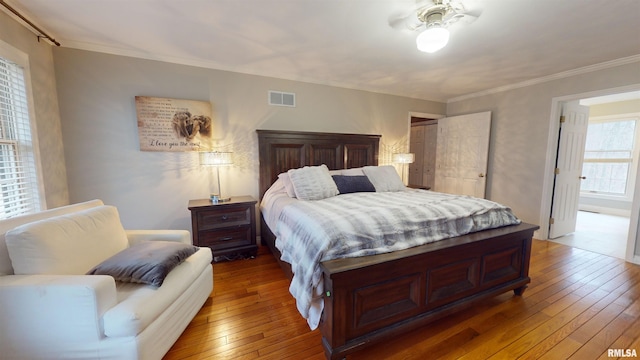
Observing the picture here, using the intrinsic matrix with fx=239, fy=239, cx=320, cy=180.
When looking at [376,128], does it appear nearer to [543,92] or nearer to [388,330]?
[543,92]

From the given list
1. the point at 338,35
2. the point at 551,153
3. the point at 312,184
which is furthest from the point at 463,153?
the point at 338,35

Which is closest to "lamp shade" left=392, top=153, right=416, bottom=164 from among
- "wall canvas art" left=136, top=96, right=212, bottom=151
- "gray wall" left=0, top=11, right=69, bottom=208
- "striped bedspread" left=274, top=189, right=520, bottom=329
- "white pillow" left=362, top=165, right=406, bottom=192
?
"white pillow" left=362, top=165, right=406, bottom=192

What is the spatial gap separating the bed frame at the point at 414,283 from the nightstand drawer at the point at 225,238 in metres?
0.85

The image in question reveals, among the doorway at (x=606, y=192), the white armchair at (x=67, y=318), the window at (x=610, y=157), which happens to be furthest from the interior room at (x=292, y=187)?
the window at (x=610, y=157)

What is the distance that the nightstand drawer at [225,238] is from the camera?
269 centimetres

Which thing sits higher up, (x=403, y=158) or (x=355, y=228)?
(x=403, y=158)

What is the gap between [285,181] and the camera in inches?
115

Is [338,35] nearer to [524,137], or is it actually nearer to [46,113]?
[46,113]

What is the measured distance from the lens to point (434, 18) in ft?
5.96

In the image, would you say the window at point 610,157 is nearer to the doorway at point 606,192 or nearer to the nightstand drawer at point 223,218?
the doorway at point 606,192

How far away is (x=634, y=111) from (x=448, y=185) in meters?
3.98

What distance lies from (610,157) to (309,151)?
6.63 meters

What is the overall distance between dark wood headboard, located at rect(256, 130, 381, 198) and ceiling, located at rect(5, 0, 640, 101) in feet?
2.82

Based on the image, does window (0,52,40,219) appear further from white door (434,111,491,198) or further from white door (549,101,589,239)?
white door (549,101,589,239)
